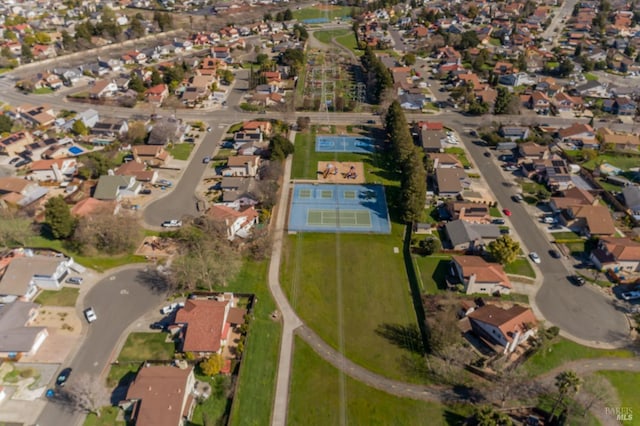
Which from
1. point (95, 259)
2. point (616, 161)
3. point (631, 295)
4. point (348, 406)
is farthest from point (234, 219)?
point (616, 161)

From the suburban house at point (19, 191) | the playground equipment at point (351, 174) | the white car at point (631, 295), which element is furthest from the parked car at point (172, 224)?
the white car at point (631, 295)

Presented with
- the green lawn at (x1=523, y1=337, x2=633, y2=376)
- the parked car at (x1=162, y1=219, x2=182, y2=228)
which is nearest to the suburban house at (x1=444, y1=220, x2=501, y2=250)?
the green lawn at (x1=523, y1=337, x2=633, y2=376)

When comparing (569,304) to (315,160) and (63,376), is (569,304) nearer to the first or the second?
(315,160)

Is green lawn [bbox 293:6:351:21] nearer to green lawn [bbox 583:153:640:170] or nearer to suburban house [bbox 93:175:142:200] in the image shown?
green lawn [bbox 583:153:640:170]

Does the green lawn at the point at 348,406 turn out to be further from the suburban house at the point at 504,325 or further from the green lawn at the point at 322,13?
the green lawn at the point at 322,13

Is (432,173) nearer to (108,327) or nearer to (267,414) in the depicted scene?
(267,414)

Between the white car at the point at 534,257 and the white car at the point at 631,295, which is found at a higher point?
the white car at the point at 534,257
